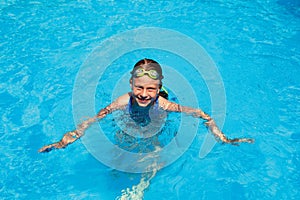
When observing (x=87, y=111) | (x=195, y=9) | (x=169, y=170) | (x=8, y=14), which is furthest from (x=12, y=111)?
(x=195, y=9)

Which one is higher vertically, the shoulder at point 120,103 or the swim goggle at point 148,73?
the shoulder at point 120,103

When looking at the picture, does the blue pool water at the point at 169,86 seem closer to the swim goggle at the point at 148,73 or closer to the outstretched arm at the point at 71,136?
the outstretched arm at the point at 71,136

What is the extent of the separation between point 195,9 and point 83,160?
4831 mm

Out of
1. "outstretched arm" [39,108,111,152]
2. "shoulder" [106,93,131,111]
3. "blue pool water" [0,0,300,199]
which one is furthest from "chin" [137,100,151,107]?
"blue pool water" [0,0,300,199]

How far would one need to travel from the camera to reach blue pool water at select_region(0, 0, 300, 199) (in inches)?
166

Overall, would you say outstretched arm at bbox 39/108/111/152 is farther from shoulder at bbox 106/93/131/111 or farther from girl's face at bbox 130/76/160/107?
girl's face at bbox 130/76/160/107

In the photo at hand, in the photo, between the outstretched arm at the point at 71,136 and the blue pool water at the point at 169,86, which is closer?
the outstretched arm at the point at 71,136

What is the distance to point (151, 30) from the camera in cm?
736

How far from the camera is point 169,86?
18.3 ft

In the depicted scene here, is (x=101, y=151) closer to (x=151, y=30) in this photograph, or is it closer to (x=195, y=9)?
(x=151, y=30)

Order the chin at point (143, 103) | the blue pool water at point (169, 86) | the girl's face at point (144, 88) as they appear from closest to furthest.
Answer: the girl's face at point (144, 88), the chin at point (143, 103), the blue pool water at point (169, 86)

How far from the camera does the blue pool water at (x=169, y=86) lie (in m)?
4.21

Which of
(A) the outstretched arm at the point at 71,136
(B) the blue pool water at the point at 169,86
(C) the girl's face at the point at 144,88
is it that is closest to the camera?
(A) the outstretched arm at the point at 71,136

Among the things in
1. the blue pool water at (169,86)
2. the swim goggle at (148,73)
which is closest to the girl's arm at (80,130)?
the swim goggle at (148,73)
